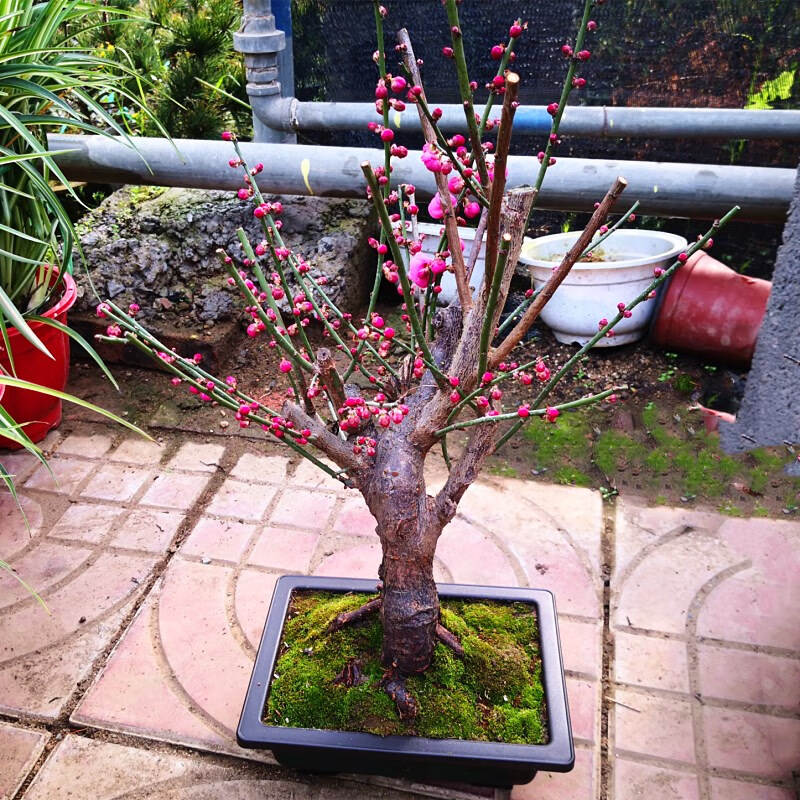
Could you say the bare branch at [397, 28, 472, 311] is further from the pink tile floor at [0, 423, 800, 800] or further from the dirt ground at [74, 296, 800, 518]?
the dirt ground at [74, 296, 800, 518]

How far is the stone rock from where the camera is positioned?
3.13 metres

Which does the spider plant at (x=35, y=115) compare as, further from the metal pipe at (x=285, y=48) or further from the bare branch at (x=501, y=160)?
the bare branch at (x=501, y=160)

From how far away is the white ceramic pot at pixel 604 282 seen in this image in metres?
2.95

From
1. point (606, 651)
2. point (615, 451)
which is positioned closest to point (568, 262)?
point (606, 651)

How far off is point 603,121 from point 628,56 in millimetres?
505

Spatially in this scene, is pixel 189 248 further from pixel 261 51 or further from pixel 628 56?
pixel 628 56

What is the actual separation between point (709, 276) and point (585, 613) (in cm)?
154

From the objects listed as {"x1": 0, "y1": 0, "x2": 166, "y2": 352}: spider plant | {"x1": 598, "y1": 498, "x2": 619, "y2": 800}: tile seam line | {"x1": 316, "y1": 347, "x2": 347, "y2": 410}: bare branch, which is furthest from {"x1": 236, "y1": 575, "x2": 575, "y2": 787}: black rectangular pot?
{"x1": 0, "y1": 0, "x2": 166, "y2": 352}: spider plant

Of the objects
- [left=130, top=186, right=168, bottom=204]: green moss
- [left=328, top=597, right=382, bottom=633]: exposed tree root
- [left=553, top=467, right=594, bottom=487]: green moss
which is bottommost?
[left=553, top=467, right=594, bottom=487]: green moss

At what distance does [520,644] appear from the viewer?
173 centimetres

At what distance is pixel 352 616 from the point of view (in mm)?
1717

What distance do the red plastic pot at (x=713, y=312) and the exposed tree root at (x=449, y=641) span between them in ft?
6.08

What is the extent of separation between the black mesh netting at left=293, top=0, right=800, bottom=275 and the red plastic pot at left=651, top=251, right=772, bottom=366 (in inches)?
19.3

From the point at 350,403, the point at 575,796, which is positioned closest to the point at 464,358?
the point at 350,403
